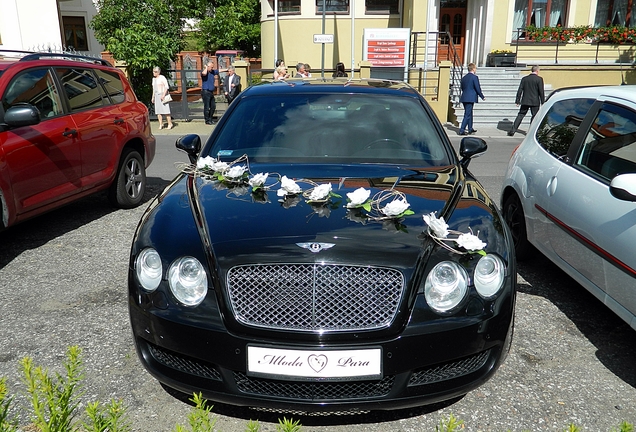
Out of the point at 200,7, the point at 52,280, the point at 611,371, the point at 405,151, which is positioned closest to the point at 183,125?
the point at 52,280

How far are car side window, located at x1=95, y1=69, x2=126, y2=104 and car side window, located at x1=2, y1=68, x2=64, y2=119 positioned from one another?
1053 mm

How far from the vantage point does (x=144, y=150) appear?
7801 millimetres

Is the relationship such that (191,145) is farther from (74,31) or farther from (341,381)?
(74,31)

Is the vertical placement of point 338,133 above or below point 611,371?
above

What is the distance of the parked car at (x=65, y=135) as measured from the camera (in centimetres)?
529

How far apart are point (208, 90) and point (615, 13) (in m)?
16.8

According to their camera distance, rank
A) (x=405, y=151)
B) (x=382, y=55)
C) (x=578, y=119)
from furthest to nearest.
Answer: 1. (x=382, y=55)
2. (x=578, y=119)
3. (x=405, y=151)

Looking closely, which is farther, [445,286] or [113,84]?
[113,84]

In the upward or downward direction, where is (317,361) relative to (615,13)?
downward

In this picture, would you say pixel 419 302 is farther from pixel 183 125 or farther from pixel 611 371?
pixel 183 125

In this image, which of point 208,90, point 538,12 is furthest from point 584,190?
point 538,12

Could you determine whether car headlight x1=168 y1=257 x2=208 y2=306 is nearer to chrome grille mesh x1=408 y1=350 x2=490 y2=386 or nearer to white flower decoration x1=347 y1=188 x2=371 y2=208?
white flower decoration x1=347 y1=188 x2=371 y2=208

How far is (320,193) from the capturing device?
317cm

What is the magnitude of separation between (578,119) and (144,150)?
539 centimetres
